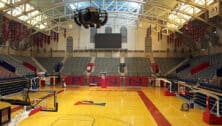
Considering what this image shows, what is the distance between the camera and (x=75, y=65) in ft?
98.7

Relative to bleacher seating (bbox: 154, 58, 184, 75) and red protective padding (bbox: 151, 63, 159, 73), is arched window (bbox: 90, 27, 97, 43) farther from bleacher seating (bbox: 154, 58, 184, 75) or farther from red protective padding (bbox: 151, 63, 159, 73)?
bleacher seating (bbox: 154, 58, 184, 75)

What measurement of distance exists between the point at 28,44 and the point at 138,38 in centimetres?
1216

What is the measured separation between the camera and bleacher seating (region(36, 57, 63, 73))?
2978 centimetres

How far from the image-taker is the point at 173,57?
30719 mm

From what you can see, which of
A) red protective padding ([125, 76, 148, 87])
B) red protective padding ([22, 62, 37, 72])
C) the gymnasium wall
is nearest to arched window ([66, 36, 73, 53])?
the gymnasium wall

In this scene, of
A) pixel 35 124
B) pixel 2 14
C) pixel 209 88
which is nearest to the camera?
pixel 35 124

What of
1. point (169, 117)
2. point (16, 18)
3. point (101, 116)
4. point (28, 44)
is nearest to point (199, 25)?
point (169, 117)

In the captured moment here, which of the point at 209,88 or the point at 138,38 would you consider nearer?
the point at 209,88

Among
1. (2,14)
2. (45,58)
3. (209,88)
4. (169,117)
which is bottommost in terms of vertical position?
(169,117)

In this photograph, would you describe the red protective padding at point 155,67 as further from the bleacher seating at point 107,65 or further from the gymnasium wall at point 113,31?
the bleacher seating at point 107,65

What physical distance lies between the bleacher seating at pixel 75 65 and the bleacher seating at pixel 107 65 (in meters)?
1.32

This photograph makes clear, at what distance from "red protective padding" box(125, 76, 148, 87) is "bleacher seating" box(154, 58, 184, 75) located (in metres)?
2.63

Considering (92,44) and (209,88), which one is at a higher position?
(92,44)

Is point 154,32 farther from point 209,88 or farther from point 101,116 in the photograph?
point 101,116
